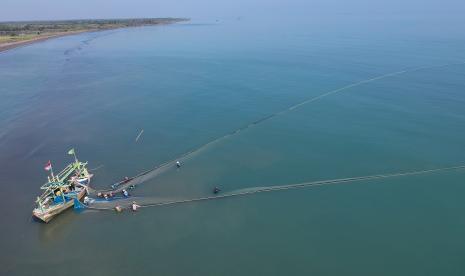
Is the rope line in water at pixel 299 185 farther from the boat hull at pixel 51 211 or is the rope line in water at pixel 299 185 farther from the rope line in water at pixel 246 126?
the rope line in water at pixel 246 126

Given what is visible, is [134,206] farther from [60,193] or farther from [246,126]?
[246,126]

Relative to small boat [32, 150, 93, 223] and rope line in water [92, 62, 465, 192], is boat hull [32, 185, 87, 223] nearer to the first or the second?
small boat [32, 150, 93, 223]

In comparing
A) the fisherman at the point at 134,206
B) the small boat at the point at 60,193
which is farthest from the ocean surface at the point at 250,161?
the small boat at the point at 60,193

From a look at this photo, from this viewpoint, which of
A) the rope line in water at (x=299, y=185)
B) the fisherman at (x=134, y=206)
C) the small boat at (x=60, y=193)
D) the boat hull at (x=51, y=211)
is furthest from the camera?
the rope line in water at (x=299, y=185)

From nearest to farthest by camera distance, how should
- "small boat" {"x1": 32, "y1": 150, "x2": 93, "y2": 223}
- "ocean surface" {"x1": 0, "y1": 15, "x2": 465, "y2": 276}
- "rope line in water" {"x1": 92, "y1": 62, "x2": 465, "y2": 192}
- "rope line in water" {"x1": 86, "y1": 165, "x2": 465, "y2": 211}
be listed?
"ocean surface" {"x1": 0, "y1": 15, "x2": 465, "y2": 276} → "small boat" {"x1": 32, "y1": 150, "x2": 93, "y2": 223} → "rope line in water" {"x1": 86, "y1": 165, "x2": 465, "y2": 211} → "rope line in water" {"x1": 92, "y1": 62, "x2": 465, "y2": 192}

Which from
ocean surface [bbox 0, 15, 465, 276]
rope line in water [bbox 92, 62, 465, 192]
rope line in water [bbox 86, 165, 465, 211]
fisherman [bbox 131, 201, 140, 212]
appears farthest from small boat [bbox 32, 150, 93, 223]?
fisherman [bbox 131, 201, 140, 212]
